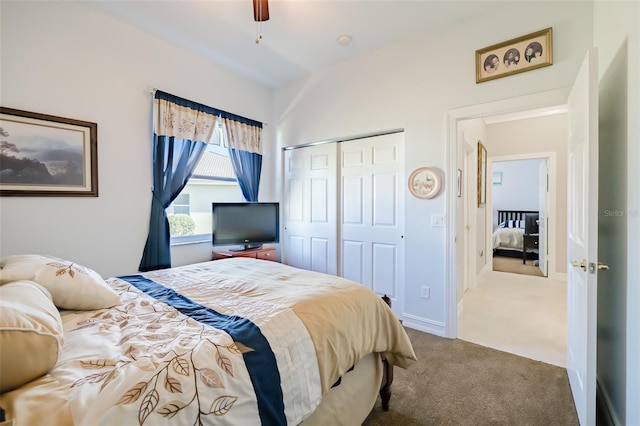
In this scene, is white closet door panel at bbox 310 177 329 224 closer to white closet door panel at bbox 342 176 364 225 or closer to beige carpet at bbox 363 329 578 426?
white closet door panel at bbox 342 176 364 225

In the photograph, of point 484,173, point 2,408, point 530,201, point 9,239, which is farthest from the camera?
point 530,201

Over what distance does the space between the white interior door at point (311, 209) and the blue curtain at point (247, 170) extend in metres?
0.42

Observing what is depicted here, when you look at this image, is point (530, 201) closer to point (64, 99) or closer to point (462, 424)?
point (462, 424)

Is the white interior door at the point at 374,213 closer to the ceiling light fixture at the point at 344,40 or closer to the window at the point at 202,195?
the ceiling light fixture at the point at 344,40

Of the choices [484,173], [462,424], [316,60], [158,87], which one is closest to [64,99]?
[158,87]

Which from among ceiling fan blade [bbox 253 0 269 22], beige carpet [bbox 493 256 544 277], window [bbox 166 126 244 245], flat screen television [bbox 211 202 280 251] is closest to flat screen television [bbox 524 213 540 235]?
beige carpet [bbox 493 256 544 277]

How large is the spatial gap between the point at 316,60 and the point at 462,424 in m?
3.53

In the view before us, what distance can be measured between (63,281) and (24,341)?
2.02 feet

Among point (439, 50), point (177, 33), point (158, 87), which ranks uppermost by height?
point (177, 33)

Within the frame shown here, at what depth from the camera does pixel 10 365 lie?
2.36ft

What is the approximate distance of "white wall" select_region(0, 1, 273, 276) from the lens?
2.14m

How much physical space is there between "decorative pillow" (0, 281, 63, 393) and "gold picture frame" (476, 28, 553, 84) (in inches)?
123

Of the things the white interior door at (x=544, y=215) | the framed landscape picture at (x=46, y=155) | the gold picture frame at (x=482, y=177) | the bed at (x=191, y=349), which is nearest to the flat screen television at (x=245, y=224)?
the framed landscape picture at (x=46, y=155)

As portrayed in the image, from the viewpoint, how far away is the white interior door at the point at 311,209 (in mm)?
3619
